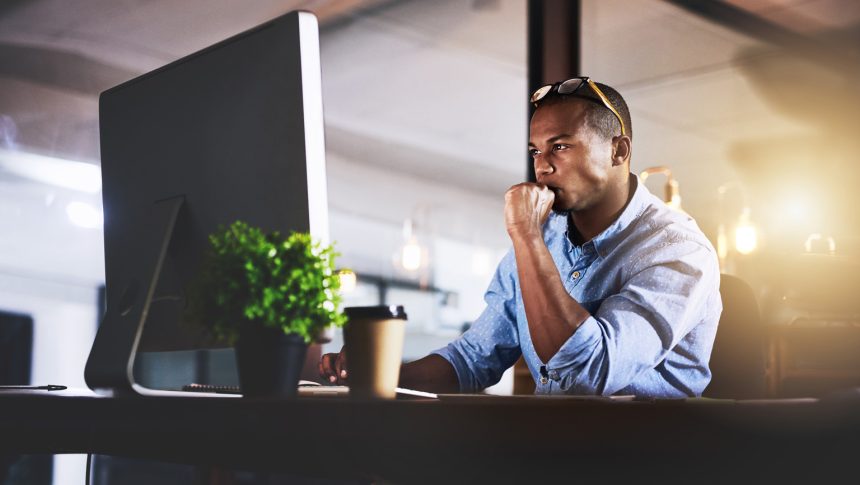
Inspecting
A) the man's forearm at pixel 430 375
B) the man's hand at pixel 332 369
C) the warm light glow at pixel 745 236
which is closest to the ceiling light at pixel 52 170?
the man's forearm at pixel 430 375

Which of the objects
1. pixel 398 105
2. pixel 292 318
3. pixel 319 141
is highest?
pixel 398 105

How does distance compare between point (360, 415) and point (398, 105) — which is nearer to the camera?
point (360, 415)

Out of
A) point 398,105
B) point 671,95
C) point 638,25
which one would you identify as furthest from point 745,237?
point 398,105

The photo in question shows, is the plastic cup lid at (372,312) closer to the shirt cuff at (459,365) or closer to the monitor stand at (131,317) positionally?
the monitor stand at (131,317)

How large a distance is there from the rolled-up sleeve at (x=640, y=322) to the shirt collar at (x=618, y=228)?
11cm

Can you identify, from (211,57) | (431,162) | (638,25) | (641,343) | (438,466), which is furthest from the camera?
(431,162)

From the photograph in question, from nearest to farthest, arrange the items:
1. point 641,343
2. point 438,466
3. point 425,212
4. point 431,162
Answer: point 438,466, point 641,343, point 431,162, point 425,212

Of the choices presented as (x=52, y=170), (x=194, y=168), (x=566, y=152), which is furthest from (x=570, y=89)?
(x=52, y=170)

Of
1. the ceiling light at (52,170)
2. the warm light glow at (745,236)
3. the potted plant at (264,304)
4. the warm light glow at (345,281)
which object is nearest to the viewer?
the potted plant at (264,304)

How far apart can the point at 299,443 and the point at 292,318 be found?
0.17 m

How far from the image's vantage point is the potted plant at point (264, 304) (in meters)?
0.83

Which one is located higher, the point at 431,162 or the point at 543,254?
the point at 431,162

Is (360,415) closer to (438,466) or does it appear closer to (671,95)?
(438,466)

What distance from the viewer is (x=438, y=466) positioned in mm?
650
